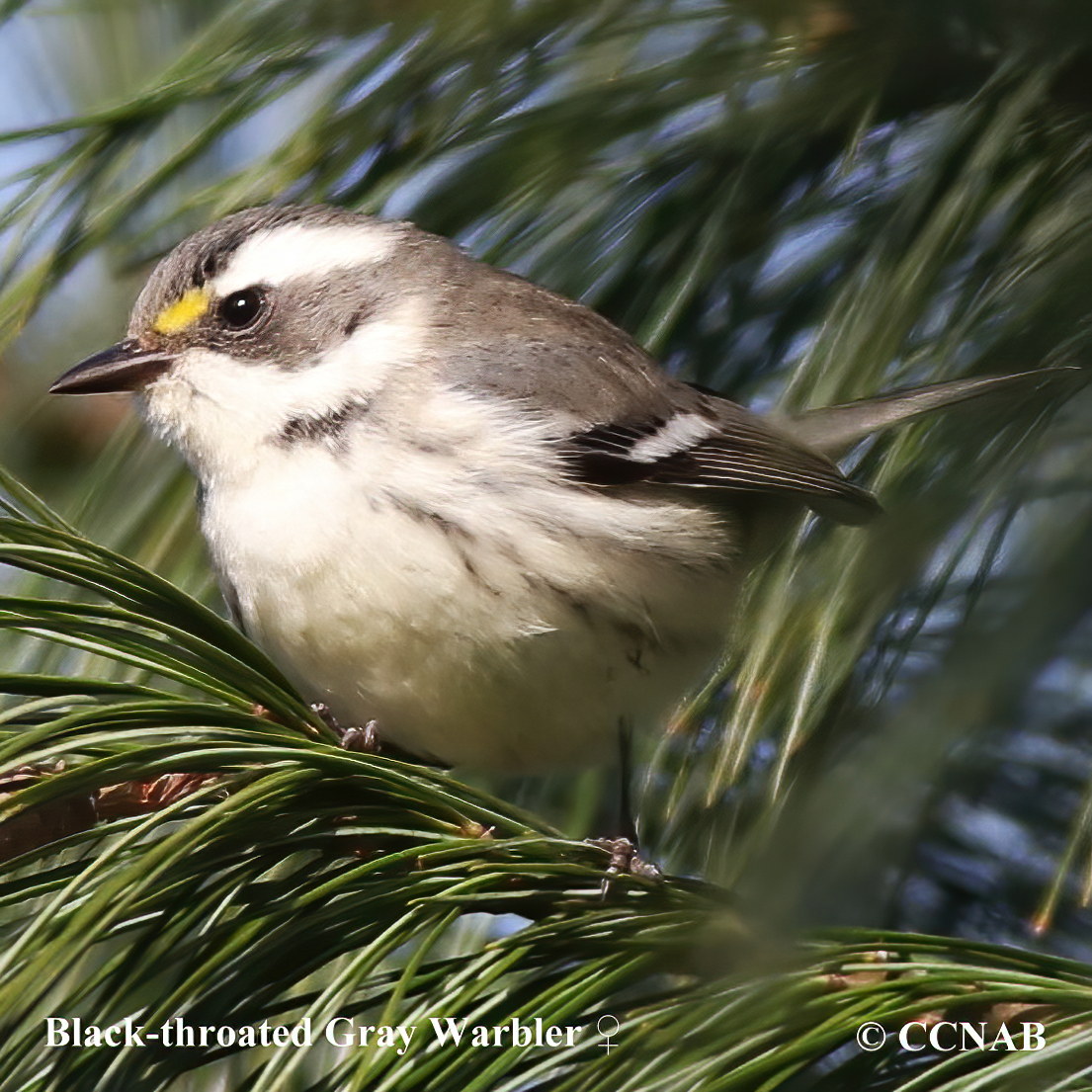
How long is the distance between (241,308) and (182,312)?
0.11 metres

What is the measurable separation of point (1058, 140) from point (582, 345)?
3.25 ft

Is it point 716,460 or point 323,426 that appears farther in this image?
point 716,460

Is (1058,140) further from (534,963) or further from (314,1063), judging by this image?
(314,1063)

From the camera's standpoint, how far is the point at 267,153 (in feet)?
5.86

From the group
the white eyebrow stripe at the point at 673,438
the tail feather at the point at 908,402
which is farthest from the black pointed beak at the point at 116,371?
the tail feather at the point at 908,402

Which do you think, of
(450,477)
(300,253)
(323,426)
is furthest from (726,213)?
(300,253)

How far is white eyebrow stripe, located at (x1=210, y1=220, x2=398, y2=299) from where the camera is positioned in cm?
229

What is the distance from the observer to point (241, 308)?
7.67 ft

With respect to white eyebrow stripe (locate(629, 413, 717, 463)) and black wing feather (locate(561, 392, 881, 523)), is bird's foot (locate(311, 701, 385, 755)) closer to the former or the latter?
black wing feather (locate(561, 392, 881, 523))

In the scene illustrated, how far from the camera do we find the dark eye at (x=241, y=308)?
2.32 metres

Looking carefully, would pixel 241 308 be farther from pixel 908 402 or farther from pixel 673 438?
pixel 908 402

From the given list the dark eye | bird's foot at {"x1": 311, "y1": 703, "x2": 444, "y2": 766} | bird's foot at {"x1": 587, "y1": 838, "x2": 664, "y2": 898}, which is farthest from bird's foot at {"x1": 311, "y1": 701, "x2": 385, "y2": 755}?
the dark eye
